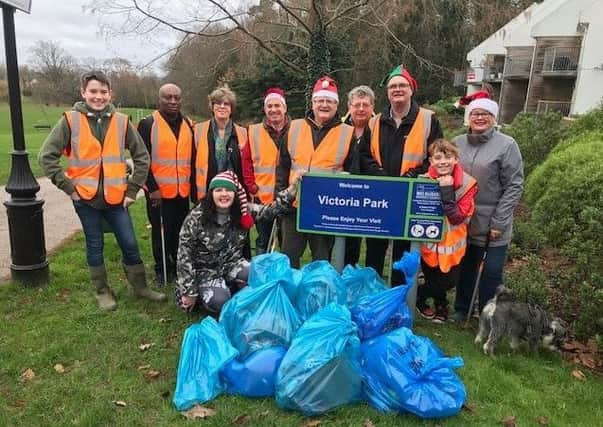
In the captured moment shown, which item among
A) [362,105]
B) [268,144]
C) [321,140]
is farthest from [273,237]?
[362,105]

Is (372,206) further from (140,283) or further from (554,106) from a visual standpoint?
(554,106)

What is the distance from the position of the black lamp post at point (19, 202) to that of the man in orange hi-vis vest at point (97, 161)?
0.78m

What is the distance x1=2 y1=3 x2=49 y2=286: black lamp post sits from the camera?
4.82 metres

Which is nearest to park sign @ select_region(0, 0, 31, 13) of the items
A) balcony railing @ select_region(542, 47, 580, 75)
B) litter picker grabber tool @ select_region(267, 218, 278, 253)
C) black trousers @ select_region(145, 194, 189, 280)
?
black trousers @ select_region(145, 194, 189, 280)

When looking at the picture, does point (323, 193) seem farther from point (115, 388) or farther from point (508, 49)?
point (508, 49)

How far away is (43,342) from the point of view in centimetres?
399

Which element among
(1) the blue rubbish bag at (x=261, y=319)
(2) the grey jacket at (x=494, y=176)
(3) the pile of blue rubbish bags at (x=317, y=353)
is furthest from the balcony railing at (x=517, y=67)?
(1) the blue rubbish bag at (x=261, y=319)

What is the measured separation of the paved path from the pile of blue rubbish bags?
132 inches

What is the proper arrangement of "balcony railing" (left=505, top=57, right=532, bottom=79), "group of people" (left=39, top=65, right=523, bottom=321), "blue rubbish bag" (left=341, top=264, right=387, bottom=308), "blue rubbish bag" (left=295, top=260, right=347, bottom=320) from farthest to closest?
"balcony railing" (left=505, top=57, right=532, bottom=79) < "group of people" (left=39, top=65, right=523, bottom=321) < "blue rubbish bag" (left=341, top=264, right=387, bottom=308) < "blue rubbish bag" (left=295, top=260, right=347, bottom=320)

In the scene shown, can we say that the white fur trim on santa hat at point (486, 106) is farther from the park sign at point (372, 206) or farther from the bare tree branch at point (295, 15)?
the bare tree branch at point (295, 15)

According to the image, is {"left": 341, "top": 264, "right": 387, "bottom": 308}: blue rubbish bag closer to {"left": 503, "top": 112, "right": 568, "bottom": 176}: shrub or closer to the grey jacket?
the grey jacket

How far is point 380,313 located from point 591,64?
30.0 m

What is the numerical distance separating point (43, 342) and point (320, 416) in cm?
242

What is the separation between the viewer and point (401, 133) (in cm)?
419
